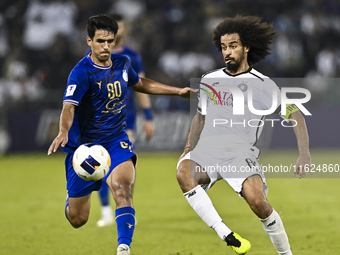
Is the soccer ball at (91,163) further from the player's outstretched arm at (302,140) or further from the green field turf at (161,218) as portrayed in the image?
the player's outstretched arm at (302,140)

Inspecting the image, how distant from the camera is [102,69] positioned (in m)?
5.17

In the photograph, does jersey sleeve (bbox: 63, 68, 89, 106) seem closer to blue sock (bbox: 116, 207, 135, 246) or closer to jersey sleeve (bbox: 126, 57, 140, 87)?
jersey sleeve (bbox: 126, 57, 140, 87)

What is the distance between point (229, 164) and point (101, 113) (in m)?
1.37

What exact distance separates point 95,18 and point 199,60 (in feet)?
38.2

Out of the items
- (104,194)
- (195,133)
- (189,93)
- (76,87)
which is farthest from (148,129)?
(76,87)

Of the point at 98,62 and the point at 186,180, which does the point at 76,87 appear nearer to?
Result: the point at 98,62

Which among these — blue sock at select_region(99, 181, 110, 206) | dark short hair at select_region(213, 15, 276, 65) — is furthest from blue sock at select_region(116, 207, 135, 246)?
blue sock at select_region(99, 181, 110, 206)

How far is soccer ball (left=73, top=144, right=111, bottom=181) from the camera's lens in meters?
4.72

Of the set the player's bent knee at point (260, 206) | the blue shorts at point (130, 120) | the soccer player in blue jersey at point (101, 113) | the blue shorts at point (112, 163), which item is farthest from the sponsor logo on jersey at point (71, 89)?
the blue shorts at point (130, 120)

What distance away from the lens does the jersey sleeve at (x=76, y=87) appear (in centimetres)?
492

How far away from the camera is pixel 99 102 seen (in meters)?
5.21

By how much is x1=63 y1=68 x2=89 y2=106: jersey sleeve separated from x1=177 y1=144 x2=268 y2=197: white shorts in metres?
1.15

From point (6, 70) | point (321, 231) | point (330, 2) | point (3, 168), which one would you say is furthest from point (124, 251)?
point (330, 2)

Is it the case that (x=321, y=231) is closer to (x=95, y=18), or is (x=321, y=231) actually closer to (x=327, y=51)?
(x=95, y=18)
